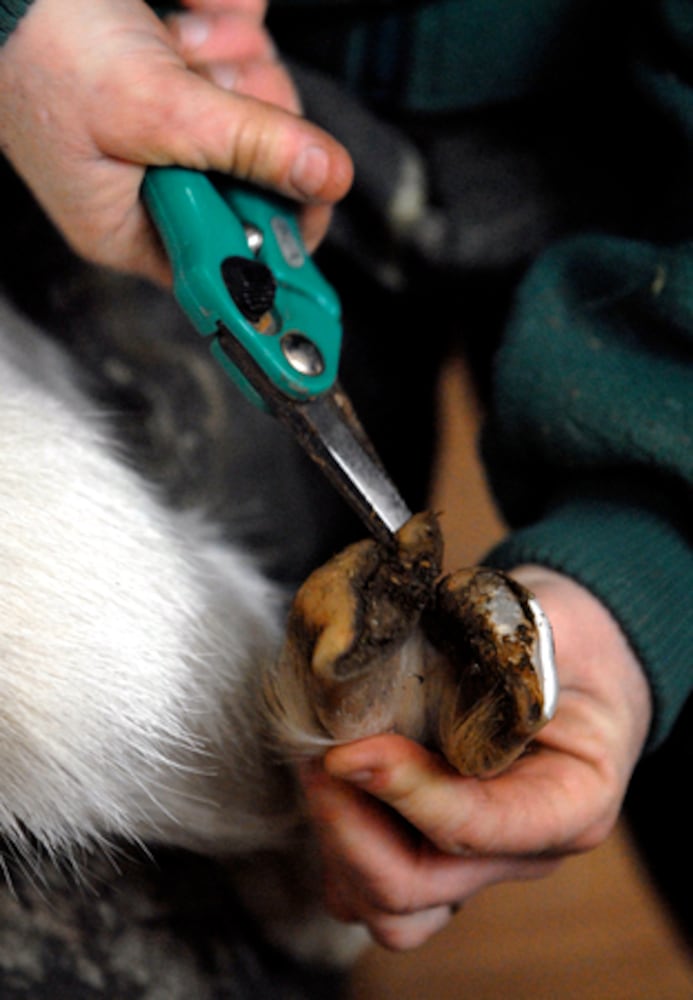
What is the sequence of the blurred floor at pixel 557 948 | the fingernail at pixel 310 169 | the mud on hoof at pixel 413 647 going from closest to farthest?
the mud on hoof at pixel 413 647 < the fingernail at pixel 310 169 < the blurred floor at pixel 557 948

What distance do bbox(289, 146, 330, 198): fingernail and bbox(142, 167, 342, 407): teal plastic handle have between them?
0.02 meters

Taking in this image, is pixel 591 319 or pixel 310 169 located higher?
pixel 310 169

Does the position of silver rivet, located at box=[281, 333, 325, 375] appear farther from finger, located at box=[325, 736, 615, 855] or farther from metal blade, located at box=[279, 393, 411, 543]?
finger, located at box=[325, 736, 615, 855]

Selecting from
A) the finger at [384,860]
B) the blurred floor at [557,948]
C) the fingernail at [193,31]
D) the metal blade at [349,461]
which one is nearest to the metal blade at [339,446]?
the metal blade at [349,461]

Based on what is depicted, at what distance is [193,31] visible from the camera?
1.74 feet

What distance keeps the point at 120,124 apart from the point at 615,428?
29cm

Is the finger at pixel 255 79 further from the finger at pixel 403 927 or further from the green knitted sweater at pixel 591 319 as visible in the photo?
the finger at pixel 403 927

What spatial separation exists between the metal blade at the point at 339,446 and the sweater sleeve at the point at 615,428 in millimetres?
145

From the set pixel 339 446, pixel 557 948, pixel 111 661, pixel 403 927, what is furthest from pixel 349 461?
pixel 557 948

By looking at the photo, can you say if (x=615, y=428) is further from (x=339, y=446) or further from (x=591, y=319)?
(x=339, y=446)

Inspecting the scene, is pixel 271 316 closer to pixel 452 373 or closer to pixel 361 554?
pixel 361 554

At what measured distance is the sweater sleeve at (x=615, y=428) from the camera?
50cm

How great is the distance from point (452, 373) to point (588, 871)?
0.51 meters

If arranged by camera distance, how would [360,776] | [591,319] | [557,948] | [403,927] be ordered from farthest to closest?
[557,948] → [591,319] → [403,927] → [360,776]
